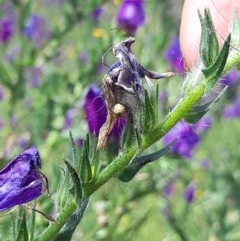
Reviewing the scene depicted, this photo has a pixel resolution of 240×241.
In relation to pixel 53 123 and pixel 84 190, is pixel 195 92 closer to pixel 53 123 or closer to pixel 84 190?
pixel 84 190

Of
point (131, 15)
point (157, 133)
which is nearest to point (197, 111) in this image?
point (157, 133)

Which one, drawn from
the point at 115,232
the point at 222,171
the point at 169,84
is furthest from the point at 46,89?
the point at 222,171

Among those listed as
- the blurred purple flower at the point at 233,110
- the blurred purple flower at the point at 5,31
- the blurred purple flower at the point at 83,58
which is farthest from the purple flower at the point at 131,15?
the blurred purple flower at the point at 233,110

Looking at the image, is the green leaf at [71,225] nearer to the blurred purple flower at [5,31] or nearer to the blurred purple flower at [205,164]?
the blurred purple flower at [5,31]

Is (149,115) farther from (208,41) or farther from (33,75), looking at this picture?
(33,75)

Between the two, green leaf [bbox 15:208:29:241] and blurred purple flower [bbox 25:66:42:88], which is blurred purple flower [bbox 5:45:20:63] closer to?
blurred purple flower [bbox 25:66:42:88]

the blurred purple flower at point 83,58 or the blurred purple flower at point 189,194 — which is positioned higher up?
the blurred purple flower at point 83,58
